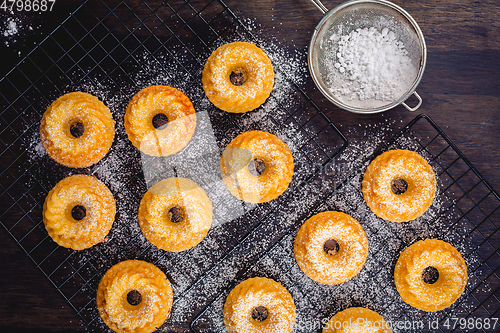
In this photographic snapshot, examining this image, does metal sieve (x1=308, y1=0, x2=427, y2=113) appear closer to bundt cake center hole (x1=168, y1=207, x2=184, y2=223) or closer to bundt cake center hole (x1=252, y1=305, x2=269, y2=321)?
bundt cake center hole (x1=168, y1=207, x2=184, y2=223)

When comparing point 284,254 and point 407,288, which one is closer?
point 407,288

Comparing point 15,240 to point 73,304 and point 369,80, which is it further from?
point 369,80

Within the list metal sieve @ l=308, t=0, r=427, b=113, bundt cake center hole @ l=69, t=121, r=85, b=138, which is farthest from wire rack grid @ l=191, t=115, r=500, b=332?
bundt cake center hole @ l=69, t=121, r=85, b=138

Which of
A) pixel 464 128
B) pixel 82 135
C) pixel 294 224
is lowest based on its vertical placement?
pixel 464 128

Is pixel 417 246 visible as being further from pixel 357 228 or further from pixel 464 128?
pixel 464 128

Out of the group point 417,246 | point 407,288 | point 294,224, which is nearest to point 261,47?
point 294,224

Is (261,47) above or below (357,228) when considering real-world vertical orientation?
above

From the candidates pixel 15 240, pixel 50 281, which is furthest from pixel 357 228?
pixel 15 240
